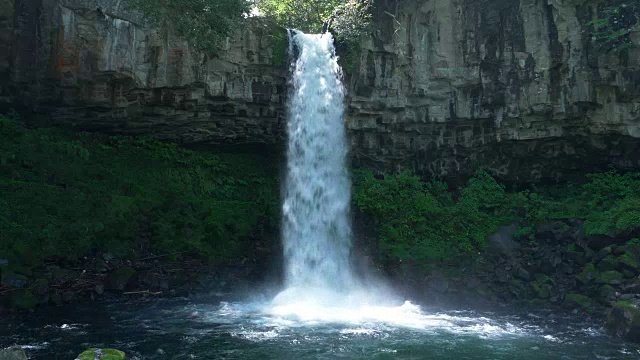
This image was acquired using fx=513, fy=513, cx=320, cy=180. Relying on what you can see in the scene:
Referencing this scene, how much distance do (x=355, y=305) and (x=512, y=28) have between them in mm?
13379

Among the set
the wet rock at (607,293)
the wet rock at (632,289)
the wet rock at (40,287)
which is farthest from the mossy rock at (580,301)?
the wet rock at (40,287)

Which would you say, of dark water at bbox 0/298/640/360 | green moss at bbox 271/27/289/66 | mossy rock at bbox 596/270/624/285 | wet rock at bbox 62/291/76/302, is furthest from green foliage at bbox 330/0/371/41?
wet rock at bbox 62/291/76/302

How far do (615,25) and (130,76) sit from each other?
18.6 meters

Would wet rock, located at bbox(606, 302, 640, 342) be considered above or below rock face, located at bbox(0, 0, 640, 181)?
below

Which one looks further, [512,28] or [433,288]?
[512,28]

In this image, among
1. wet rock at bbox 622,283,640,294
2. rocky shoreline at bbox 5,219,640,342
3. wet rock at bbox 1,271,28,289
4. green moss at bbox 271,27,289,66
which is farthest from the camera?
green moss at bbox 271,27,289,66

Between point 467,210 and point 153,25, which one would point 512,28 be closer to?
point 467,210

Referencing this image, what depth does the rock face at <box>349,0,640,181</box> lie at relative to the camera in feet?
67.5

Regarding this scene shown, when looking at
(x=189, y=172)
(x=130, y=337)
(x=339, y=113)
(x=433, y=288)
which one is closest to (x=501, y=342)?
(x=433, y=288)

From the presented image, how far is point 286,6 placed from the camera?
97.1ft

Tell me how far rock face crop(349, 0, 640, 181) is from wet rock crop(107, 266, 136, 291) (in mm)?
10884

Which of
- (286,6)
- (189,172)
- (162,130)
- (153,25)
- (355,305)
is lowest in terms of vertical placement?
(355,305)

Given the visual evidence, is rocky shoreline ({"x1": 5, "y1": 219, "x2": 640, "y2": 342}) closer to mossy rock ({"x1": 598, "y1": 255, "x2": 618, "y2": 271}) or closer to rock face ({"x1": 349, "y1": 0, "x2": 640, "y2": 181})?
mossy rock ({"x1": 598, "y1": 255, "x2": 618, "y2": 271})

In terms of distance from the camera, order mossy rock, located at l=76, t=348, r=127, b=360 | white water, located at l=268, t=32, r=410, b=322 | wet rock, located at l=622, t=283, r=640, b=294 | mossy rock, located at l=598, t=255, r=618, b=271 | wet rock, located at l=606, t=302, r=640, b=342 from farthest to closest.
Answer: white water, located at l=268, t=32, r=410, b=322
mossy rock, located at l=598, t=255, r=618, b=271
wet rock, located at l=622, t=283, r=640, b=294
wet rock, located at l=606, t=302, r=640, b=342
mossy rock, located at l=76, t=348, r=127, b=360
